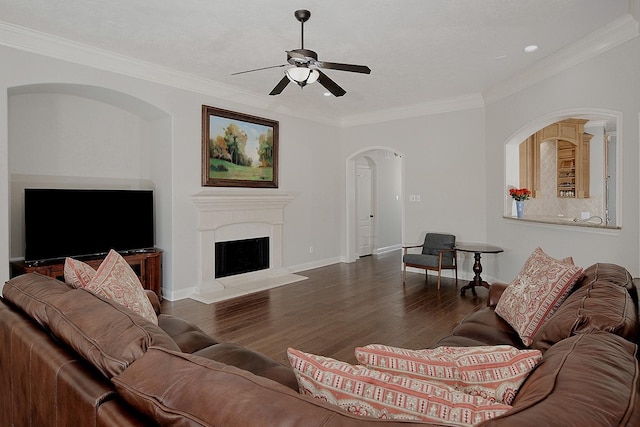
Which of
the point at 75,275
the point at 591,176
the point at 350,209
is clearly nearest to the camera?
the point at 75,275

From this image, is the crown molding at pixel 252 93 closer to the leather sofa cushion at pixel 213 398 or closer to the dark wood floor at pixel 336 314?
the dark wood floor at pixel 336 314

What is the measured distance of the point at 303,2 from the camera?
3039 millimetres

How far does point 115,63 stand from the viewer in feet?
14.0

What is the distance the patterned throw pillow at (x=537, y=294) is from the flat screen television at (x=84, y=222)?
171 inches

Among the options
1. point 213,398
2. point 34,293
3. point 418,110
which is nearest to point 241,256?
point 418,110

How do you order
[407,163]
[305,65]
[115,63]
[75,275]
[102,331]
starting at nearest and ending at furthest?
[102,331] < [75,275] < [305,65] < [115,63] < [407,163]

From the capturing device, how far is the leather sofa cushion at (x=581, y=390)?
70cm

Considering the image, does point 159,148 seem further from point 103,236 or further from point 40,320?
point 40,320

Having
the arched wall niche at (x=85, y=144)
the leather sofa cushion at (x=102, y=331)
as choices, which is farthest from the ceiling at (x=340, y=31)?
the leather sofa cushion at (x=102, y=331)

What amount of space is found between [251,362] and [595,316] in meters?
1.55

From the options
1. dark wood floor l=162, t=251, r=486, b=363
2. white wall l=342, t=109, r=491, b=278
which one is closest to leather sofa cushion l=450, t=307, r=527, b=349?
dark wood floor l=162, t=251, r=486, b=363

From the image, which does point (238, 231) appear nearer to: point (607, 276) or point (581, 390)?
point (607, 276)

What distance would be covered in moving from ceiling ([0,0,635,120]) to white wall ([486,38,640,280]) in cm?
33

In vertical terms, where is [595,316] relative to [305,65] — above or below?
below
